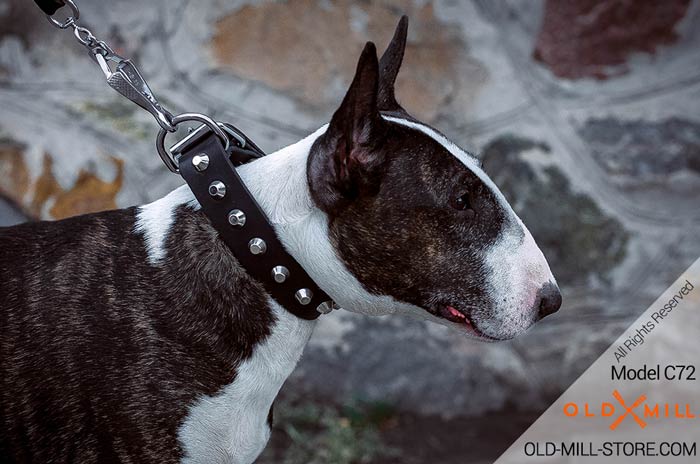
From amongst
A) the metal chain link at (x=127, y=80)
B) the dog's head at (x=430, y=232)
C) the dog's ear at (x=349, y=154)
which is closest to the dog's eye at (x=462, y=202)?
the dog's head at (x=430, y=232)

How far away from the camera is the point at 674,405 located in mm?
3582

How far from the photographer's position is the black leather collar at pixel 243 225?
1918 mm

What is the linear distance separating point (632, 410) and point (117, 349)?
7.82 ft

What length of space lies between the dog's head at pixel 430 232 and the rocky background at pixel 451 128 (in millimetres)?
1570

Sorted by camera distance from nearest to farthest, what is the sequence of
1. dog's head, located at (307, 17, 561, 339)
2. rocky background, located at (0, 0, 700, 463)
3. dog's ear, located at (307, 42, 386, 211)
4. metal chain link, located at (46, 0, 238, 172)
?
dog's ear, located at (307, 42, 386, 211), dog's head, located at (307, 17, 561, 339), metal chain link, located at (46, 0, 238, 172), rocky background, located at (0, 0, 700, 463)

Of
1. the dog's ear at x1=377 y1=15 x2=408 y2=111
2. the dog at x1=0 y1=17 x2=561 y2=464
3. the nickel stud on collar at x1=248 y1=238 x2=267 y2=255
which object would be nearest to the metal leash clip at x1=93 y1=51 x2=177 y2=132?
the dog at x1=0 y1=17 x2=561 y2=464

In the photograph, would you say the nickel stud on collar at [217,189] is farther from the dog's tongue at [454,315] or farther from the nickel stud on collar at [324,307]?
the dog's tongue at [454,315]

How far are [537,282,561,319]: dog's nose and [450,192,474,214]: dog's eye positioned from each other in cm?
23

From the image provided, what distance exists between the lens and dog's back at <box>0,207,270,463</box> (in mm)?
1901

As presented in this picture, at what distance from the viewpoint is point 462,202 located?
1.96 m

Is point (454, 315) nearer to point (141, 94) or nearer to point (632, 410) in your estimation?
point (141, 94)

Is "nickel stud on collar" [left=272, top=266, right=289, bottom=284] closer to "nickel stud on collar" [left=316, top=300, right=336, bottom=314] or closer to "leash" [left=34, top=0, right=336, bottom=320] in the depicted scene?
"leash" [left=34, top=0, right=336, bottom=320]

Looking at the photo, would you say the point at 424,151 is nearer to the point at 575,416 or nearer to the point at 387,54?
the point at 387,54

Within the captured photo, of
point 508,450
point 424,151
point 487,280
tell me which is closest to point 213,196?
point 424,151
